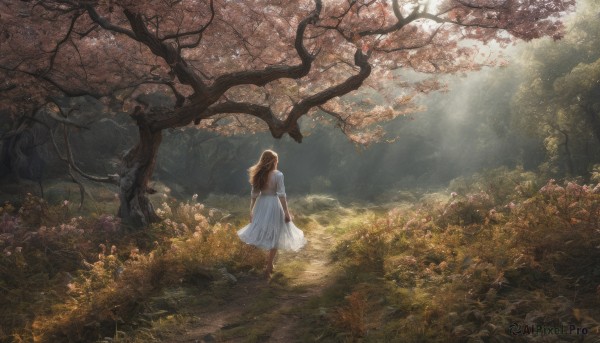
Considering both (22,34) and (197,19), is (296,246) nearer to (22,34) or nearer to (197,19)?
(197,19)

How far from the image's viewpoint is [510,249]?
5844mm

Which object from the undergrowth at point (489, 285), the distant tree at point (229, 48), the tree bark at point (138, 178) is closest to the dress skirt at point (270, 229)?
the undergrowth at point (489, 285)

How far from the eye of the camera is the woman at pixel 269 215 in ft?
25.8

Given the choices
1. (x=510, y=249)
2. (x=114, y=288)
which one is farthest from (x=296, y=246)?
(x=510, y=249)

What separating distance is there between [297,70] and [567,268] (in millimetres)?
6674

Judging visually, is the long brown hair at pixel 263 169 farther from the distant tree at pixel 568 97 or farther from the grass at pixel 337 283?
the distant tree at pixel 568 97

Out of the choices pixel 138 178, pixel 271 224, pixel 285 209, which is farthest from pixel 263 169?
pixel 138 178

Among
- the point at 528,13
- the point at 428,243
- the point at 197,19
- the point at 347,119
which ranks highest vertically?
the point at 197,19

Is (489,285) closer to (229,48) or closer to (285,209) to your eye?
(285,209)

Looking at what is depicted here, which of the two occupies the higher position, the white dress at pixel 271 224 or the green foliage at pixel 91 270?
the white dress at pixel 271 224

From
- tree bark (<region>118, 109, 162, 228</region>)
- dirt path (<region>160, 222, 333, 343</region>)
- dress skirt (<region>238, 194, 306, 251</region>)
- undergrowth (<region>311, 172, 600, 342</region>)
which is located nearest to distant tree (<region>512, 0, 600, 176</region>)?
undergrowth (<region>311, 172, 600, 342</region>)

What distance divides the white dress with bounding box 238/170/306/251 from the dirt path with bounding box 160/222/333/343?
714 mm

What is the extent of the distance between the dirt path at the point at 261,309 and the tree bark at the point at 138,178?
13.4ft

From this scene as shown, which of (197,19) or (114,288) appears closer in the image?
(114,288)
